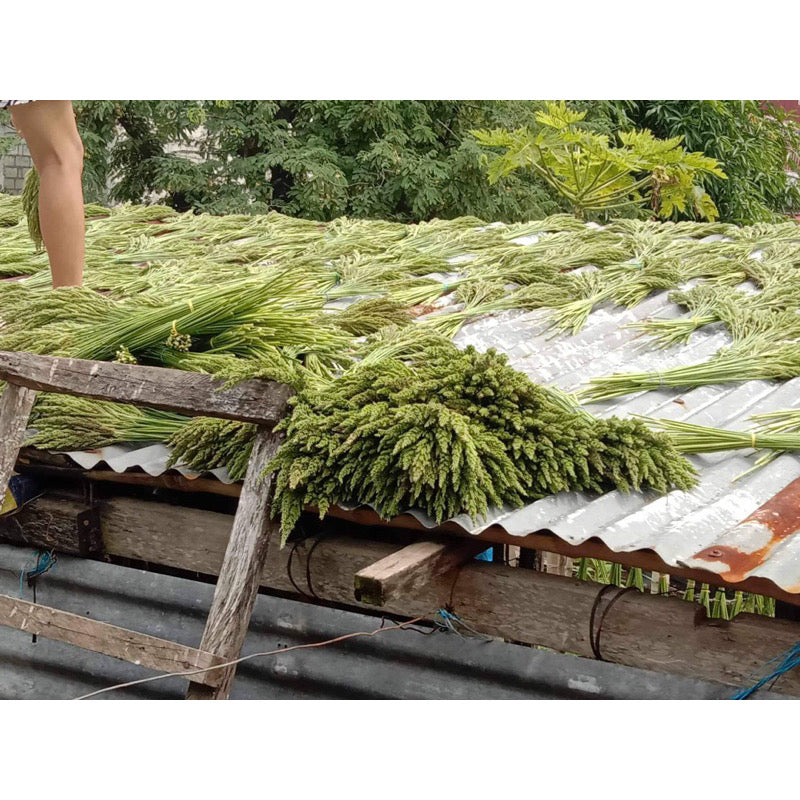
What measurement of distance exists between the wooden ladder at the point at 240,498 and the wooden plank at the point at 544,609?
16 centimetres

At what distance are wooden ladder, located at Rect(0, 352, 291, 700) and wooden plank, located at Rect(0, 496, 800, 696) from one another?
0.16 m

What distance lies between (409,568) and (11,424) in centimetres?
110

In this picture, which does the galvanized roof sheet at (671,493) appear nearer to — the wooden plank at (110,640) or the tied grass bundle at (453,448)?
the tied grass bundle at (453,448)

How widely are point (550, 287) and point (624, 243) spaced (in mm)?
1008

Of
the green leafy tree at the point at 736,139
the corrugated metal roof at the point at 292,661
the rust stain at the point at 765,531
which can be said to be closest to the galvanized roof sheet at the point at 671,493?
the rust stain at the point at 765,531

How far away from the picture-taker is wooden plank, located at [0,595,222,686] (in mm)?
1925

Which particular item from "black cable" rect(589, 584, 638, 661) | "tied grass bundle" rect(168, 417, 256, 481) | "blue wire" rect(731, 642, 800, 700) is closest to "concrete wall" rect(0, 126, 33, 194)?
"tied grass bundle" rect(168, 417, 256, 481)

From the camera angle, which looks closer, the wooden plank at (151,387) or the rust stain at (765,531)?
the rust stain at (765,531)

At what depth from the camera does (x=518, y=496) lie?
6.50ft

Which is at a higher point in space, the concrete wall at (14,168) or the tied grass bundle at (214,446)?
the tied grass bundle at (214,446)

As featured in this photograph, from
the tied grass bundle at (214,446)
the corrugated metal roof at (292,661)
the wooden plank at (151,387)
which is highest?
the wooden plank at (151,387)

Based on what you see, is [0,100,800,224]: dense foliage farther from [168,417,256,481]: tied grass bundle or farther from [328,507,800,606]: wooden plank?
[328,507,800,606]: wooden plank

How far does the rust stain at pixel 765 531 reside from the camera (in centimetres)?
173

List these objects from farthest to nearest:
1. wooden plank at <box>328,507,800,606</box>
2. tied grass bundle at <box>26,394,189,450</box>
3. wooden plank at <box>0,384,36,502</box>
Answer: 1. tied grass bundle at <box>26,394,189,450</box>
2. wooden plank at <box>0,384,36,502</box>
3. wooden plank at <box>328,507,800,606</box>
